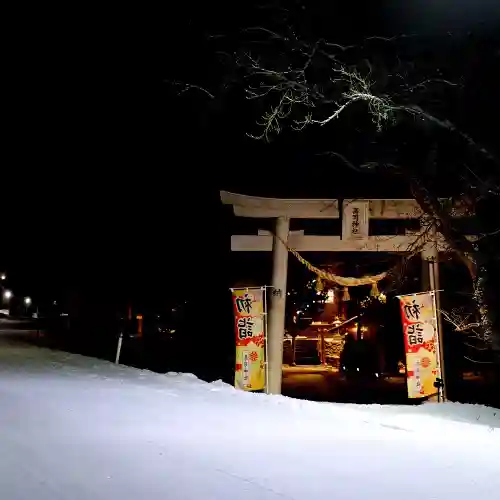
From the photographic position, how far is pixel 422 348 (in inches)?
543

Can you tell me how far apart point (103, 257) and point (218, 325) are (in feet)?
20.8

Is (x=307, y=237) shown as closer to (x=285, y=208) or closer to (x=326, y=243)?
(x=326, y=243)

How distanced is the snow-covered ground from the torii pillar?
2444 millimetres

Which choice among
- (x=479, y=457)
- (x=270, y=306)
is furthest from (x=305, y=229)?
(x=479, y=457)

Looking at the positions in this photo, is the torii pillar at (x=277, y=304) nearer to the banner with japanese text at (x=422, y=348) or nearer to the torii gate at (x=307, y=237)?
the torii gate at (x=307, y=237)

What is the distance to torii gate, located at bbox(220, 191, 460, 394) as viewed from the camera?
14.3m

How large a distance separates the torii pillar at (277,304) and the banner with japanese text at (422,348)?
2.92 meters

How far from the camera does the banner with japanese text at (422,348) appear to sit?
13758 mm

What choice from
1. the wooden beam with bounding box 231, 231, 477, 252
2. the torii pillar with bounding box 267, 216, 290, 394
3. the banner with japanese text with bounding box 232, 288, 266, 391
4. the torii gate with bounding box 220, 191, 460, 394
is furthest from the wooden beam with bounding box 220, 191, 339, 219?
the banner with japanese text with bounding box 232, 288, 266, 391

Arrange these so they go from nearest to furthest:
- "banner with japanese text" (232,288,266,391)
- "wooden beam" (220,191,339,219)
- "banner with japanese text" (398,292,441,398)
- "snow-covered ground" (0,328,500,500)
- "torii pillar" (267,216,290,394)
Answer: "snow-covered ground" (0,328,500,500)
"banner with japanese text" (398,292,441,398)
"wooden beam" (220,191,339,219)
"torii pillar" (267,216,290,394)
"banner with japanese text" (232,288,266,391)

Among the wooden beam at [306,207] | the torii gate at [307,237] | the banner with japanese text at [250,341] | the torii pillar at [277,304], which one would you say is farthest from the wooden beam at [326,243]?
the banner with japanese text at [250,341]

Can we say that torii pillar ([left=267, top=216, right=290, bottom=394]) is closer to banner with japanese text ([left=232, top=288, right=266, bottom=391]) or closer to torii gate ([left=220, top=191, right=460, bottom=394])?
torii gate ([left=220, top=191, right=460, bottom=394])

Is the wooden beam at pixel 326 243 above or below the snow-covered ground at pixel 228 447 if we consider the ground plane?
above

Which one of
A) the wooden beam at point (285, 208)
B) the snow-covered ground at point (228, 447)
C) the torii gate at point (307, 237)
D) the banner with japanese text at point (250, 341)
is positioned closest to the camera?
the snow-covered ground at point (228, 447)
